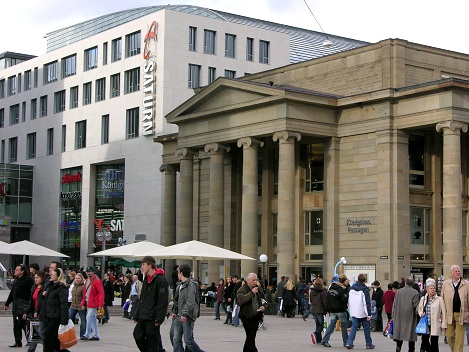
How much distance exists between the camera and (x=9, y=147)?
93.2m

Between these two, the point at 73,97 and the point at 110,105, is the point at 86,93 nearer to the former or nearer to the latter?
the point at 73,97

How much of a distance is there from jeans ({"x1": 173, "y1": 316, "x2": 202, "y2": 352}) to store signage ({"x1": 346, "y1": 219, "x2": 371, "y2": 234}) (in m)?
30.6

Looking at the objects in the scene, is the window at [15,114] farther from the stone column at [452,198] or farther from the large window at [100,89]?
the stone column at [452,198]

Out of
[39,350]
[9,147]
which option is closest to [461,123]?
[39,350]

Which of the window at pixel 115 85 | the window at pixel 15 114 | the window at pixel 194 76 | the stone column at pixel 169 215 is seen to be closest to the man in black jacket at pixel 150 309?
the stone column at pixel 169 215

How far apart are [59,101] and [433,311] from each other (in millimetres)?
69944

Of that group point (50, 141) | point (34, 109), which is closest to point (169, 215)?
point (50, 141)

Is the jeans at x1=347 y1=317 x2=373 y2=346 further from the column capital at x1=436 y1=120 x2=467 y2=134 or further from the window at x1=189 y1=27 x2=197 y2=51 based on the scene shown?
the window at x1=189 y1=27 x2=197 y2=51

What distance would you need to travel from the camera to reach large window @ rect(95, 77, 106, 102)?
7862 centimetres

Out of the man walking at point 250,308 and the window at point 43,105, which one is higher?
the window at point 43,105

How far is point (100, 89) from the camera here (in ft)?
260

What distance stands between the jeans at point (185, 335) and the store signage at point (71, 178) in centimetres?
6510

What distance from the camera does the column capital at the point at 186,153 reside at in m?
55.8

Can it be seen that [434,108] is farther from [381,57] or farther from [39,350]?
[39,350]
